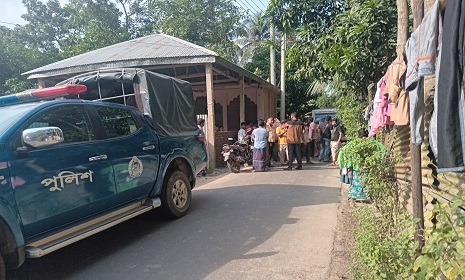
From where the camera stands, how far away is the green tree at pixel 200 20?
85.9 ft

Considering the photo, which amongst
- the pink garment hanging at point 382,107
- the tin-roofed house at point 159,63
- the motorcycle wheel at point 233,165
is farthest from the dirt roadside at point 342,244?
the tin-roofed house at point 159,63

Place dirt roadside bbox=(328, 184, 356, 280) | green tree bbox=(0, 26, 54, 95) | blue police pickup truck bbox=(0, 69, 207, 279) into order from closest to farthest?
blue police pickup truck bbox=(0, 69, 207, 279), dirt roadside bbox=(328, 184, 356, 280), green tree bbox=(0, 26, 54, 95)

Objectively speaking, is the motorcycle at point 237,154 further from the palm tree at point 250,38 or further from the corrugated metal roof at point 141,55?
the palm tree at point 250,38

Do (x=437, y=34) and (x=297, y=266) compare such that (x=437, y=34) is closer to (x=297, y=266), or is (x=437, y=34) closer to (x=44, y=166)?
(x=297, y=266)

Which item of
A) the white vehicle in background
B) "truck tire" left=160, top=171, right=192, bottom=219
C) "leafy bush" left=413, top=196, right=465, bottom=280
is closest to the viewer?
"leafy bush" left=413, top=196, right=465, bottom=280

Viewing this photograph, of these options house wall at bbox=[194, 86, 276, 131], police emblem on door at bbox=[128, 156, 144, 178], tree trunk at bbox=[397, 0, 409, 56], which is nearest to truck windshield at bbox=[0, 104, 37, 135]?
police emblem on door at bbox=[128, 156, 144, 178]

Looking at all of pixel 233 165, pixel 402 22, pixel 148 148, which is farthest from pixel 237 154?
pixel 402 22

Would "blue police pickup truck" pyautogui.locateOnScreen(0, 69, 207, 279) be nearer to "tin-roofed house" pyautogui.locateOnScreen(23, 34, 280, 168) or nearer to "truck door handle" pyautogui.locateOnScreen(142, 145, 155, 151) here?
"truck door handle" pyautogui.locateOnScreen(142, 145, 155, 151)

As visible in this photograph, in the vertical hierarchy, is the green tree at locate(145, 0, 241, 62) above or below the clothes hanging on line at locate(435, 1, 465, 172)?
above

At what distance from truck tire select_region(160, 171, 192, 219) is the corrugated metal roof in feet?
18.1

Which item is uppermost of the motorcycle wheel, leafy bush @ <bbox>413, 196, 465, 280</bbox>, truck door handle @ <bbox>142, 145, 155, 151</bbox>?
truck door handle @ <bbox>142, 145, 155, 151</bbox>

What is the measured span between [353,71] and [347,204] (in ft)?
9.86

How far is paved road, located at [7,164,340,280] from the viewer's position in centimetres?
354

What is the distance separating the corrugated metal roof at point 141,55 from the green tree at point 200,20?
14269mm
